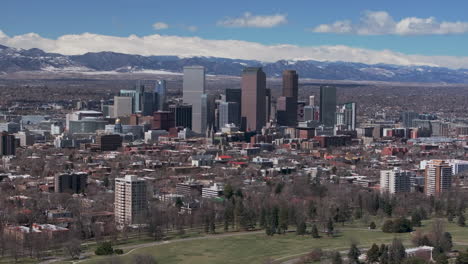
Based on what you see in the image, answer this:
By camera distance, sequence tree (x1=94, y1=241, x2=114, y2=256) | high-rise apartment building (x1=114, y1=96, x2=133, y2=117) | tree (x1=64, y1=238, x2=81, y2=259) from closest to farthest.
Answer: tree (x1=64, y1=238, x2=81, y2=259) → tree (x1=94, y1=241, x2=114, y2=256) → high-rise apartment building (x1=114, y1=96, x2=133, y2=117)

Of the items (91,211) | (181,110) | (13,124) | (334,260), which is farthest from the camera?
(181,110)

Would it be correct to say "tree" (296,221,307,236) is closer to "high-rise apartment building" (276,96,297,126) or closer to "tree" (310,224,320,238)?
"tree" (310,224,320,238)

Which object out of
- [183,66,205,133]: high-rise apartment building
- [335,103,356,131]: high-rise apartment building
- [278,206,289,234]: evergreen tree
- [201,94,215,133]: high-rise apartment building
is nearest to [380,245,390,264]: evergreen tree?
[278,206,289,234]: evergreen tree

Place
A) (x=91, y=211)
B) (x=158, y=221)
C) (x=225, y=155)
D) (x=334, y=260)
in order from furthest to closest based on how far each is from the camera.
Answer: (x=225, y=155), (x=91, y=211), (x=158, y=221), (x=334, y=260)

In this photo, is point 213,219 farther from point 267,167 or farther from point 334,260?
point 267,167

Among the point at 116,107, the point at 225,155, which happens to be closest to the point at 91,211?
the point at 225,155

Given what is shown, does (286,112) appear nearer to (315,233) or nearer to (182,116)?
(182,116)

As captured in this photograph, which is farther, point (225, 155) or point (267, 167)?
point (225, 155)
